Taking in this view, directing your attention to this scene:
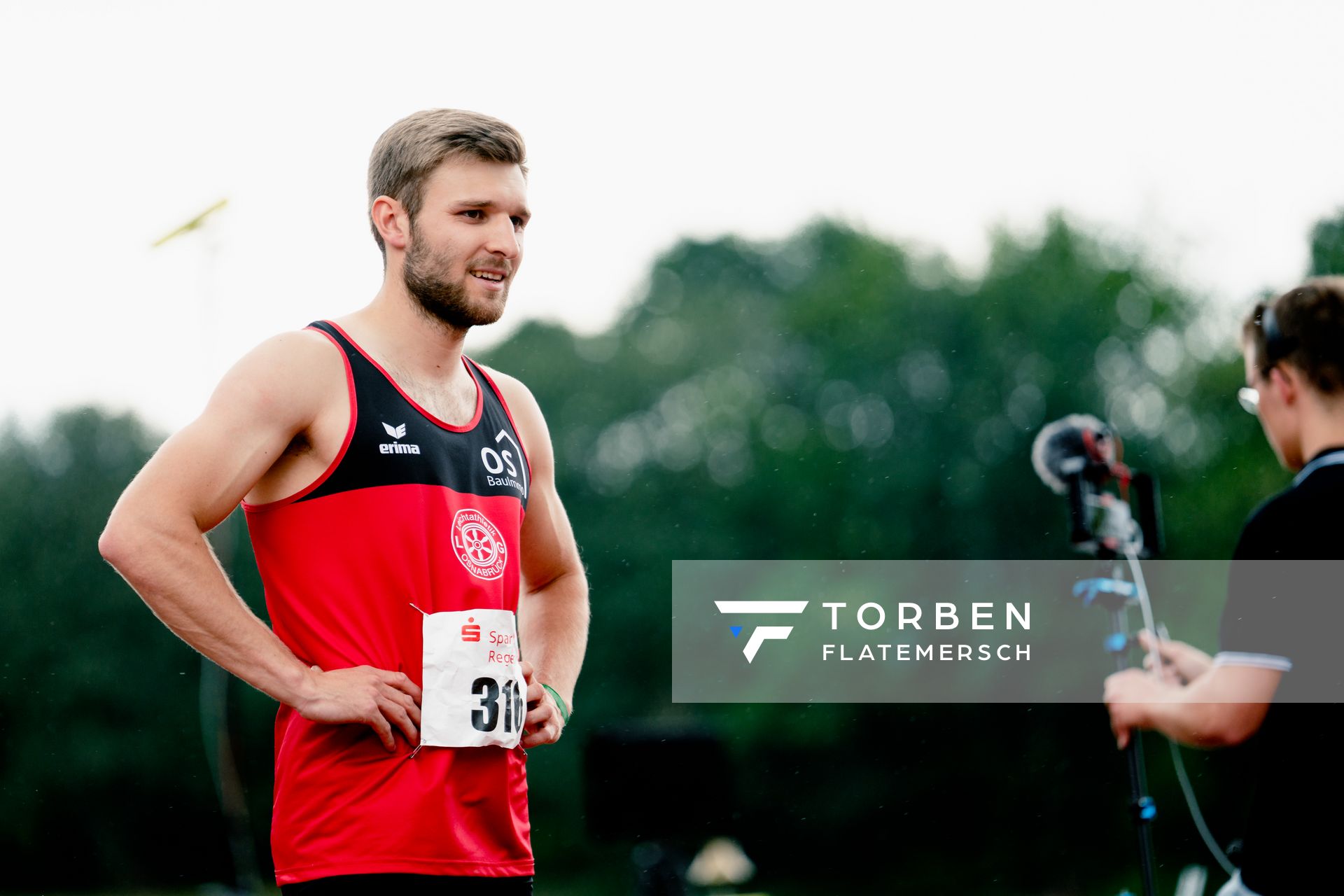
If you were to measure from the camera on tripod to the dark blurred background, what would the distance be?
1624cm

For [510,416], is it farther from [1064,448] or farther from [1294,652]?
[1064,448]

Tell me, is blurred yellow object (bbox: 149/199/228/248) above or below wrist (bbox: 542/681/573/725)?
above

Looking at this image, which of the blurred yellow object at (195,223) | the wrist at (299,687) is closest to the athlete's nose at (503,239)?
the wrist at (299,687)

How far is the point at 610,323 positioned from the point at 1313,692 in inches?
857

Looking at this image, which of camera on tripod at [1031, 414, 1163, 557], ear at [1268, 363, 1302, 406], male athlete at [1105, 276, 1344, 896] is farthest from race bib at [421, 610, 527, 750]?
camera on tripod at [1031, 414, 1163, 557]

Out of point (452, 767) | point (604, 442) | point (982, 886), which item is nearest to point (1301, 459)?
point (452, 767)

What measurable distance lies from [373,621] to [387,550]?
104mm

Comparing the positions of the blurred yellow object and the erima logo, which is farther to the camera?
the blurred yellow object

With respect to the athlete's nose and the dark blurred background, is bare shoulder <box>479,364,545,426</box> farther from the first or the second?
the dark blurred background

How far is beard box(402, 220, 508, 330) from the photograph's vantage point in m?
2.01

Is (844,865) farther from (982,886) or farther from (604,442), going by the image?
(604,442)

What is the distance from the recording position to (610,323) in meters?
23.5

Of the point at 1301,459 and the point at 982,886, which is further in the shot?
the point at 982,886

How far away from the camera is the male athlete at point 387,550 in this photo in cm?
179
